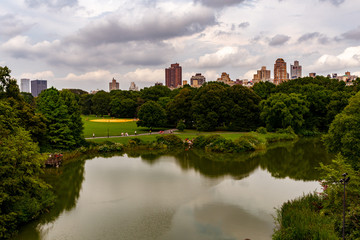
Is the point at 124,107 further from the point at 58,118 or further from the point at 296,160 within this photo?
the point at 296,160

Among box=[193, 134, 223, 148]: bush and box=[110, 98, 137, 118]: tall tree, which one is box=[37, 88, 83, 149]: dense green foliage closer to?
box=[193, 134, 223, 148]: bush

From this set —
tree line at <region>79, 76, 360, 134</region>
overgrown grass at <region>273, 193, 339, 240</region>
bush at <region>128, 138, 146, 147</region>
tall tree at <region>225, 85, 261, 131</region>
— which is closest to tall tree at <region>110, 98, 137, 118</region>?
tree line at <region>79, 76, 360, 134</region>

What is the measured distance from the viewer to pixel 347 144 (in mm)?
17266

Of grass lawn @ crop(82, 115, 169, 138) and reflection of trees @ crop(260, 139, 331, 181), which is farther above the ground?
grass lawn @ crop(82, 115, 169, 138)

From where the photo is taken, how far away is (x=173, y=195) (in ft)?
59.1

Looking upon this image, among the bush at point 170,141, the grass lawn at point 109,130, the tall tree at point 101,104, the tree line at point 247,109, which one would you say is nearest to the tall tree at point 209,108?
the tree line at point 247,109

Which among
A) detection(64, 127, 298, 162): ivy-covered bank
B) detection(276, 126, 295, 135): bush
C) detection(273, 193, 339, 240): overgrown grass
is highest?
detection(276, 126, 295, 135): bush

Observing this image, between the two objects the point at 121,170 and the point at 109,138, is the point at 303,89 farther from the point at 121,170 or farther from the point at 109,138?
the point at 121,170

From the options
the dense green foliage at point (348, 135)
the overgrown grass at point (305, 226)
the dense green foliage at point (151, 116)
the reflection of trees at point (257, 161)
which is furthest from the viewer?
the dense green foliage at point (151, 116)

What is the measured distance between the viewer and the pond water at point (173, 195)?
13.3 meters

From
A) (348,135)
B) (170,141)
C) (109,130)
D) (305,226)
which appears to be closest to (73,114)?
(170,141)

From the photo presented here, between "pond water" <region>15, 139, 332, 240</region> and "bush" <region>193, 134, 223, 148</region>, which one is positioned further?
"bush" <region>193, 134, 223, 148</region>

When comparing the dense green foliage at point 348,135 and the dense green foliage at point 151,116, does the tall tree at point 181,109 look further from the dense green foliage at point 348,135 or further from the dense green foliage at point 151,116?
the dense green foliage at point 348,135

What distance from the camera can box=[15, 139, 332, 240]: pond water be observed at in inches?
522
